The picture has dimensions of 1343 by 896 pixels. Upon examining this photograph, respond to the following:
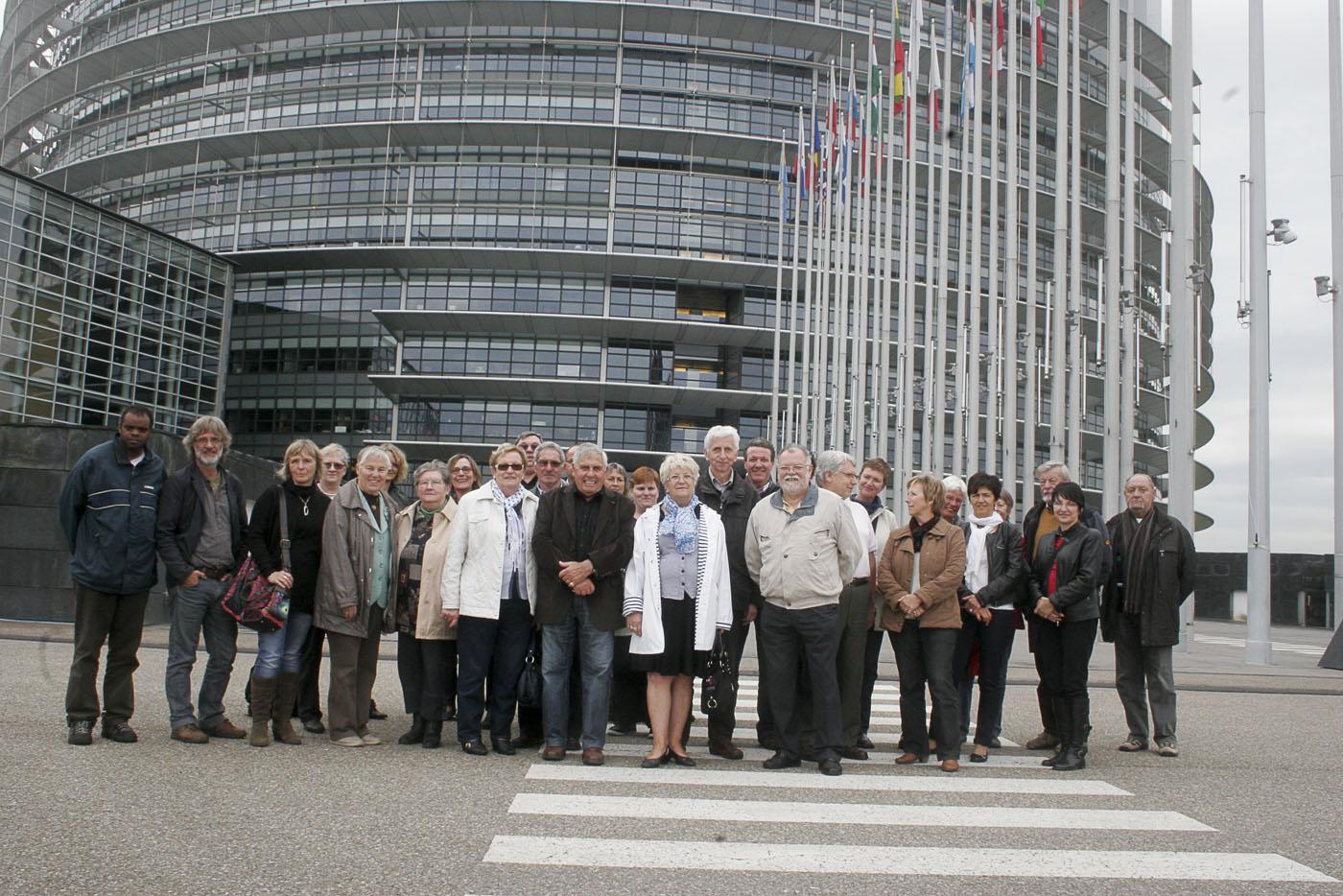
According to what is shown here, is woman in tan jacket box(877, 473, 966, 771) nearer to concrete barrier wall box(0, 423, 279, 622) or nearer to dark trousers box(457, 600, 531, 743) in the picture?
dark trousers box(457, 600, 531, 743)

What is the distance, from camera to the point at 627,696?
8.80m

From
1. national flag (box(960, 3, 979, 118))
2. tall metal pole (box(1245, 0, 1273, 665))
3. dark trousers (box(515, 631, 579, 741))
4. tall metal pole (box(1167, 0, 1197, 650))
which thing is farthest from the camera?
national flag (box(960, 3, 979, 118))

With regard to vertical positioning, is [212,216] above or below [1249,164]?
above

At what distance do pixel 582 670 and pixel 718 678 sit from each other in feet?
3.16

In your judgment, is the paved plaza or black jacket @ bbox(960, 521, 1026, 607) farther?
black jacket @ bbox(960, 521, 1026, 607)

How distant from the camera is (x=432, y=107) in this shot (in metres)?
51.5

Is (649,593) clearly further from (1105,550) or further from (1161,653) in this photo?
(1161,653)

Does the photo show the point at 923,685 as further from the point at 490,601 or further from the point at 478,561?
the point at 478,561

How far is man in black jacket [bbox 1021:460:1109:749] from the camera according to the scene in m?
8.50

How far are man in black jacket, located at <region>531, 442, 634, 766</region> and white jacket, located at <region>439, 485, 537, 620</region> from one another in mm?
251

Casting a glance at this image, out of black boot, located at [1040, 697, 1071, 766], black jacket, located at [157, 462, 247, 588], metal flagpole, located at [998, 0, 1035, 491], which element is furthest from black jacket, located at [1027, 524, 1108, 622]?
metal flagpole, located at [998, 0, 1035, 491]

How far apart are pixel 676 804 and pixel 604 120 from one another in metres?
47.7

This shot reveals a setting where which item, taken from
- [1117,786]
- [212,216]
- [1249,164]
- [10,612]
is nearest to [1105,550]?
[1117,786]

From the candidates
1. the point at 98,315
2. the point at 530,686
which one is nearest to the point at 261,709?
the point at 530,686
